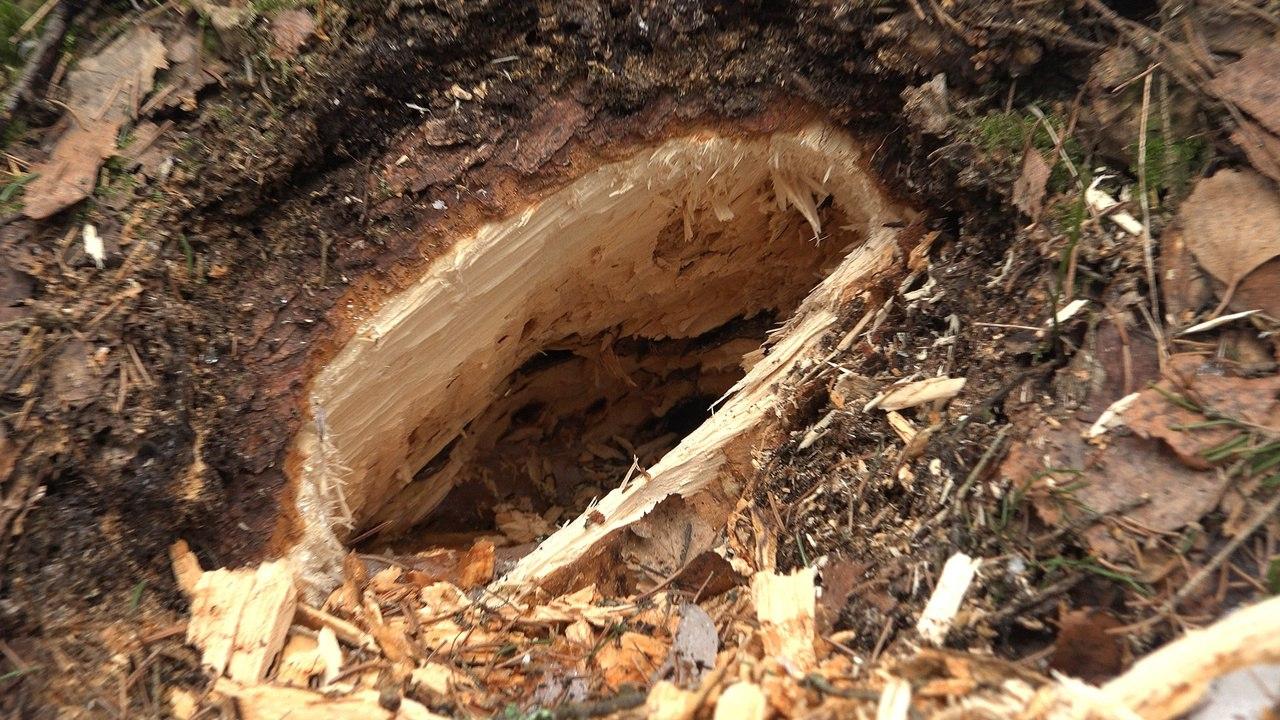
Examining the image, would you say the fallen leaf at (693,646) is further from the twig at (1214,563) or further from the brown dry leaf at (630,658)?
the twig at (1214,563)

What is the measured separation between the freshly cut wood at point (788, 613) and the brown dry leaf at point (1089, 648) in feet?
1.48

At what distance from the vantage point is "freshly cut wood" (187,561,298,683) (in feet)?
5.60

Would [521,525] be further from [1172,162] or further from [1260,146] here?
[1260,146]

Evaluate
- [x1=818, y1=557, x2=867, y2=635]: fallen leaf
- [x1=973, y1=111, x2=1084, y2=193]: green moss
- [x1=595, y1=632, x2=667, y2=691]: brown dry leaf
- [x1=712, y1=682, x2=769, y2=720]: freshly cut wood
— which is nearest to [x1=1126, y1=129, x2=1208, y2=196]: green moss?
[x1=973, y1=111, x2=1084, y2=193]: green moss

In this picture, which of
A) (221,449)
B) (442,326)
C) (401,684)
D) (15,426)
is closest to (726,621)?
(401,684)

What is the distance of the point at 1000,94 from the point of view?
1921 millimetres

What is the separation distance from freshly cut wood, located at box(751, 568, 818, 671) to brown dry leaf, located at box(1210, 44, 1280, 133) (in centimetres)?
139

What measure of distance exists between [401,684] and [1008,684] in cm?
129

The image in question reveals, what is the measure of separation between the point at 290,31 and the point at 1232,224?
226cm

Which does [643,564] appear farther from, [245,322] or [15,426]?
[15,426]

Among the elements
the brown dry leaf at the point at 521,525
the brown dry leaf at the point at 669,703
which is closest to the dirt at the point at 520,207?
the brown dry leaf at the point at 669,703

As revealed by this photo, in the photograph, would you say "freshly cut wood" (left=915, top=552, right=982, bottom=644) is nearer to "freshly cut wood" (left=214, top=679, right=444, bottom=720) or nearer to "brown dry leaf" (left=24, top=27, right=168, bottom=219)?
"freshly cut wood" (left=214, top=679, right=444, bottom=720)

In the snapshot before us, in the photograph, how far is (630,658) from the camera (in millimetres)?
1773

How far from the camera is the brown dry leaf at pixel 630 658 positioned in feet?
5.63
